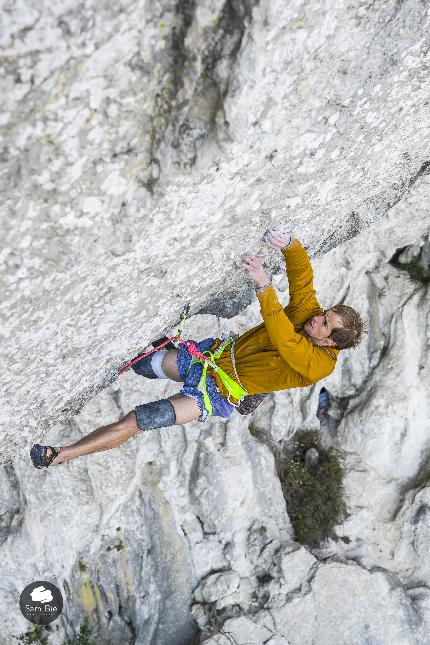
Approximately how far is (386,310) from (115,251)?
569 cm

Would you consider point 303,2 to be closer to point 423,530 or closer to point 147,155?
point 147,155

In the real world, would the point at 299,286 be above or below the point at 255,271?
below

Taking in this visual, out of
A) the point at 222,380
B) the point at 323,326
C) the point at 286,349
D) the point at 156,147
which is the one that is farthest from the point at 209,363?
the point at 156,147

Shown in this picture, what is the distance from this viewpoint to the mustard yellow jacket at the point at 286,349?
4.63 m

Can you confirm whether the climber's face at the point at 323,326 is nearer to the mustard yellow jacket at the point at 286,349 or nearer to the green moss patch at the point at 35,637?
the mustard yellow jacket at the point at 286,349

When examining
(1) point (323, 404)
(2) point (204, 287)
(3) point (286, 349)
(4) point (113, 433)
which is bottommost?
(1) point (323, 404)

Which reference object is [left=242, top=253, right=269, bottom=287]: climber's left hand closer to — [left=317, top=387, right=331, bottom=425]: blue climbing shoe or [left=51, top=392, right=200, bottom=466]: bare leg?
Result: [left=51, top=392, right=200, bottom=466]: bare leg

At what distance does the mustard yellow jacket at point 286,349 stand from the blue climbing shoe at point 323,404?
4073 mm

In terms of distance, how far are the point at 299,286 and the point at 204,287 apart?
38.0 inches

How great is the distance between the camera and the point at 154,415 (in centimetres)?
550

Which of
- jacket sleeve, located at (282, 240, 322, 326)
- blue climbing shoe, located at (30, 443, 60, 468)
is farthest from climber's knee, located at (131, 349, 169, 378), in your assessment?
jacket sleeve, located at (282, 240, 322, 326)

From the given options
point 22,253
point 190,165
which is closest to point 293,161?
point 190,165

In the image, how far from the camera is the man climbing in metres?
4.74

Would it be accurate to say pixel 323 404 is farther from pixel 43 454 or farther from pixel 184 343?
pixel 43 454
